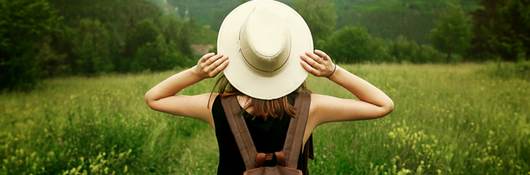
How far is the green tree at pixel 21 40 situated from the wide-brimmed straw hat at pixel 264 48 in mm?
13565

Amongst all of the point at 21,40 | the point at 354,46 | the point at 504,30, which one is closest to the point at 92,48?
the point at 21,40

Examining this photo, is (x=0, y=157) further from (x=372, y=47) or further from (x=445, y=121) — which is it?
(x=372, y=47)

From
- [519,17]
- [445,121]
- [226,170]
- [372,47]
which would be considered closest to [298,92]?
[226,170]

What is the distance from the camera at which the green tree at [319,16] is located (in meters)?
46.6

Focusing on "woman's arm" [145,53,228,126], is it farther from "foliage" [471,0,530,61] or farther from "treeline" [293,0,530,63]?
"treeline" [293,0,530,63]

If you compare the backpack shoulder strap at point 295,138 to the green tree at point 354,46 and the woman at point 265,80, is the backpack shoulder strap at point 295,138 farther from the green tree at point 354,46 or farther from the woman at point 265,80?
the green tree at point 354,46

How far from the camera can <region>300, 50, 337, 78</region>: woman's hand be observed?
197 centimetres

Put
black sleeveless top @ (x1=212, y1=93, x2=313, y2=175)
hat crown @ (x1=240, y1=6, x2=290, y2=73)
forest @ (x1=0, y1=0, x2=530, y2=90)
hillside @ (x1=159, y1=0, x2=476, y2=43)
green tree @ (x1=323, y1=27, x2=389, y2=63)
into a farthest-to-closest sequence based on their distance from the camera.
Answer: hillside @ (x1=159, y1=0, x2=476, y2=43), green tree @ (x1=323, y1=27, x2=389, y2=63), forest @ (x1=0, y1=0, x2=530, y2=90), black sleeveless top @ (x1=212, y1=93, x2=313, y2=175), hat crown @ (x1=240, y1=6, x2=290, y2=73)

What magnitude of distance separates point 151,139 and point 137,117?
956mm

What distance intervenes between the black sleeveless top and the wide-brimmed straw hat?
0.12 metres

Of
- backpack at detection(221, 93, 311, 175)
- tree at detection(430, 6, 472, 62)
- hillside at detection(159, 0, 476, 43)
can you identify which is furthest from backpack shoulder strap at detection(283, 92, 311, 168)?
hillside at detection(159, 0, 476, 43)

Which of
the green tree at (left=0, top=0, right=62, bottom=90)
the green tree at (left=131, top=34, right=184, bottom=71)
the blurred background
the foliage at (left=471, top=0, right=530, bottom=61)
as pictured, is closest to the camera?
the blurred background

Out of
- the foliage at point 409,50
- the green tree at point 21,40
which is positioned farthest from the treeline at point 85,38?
the foliage at point 409,50

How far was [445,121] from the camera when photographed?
262 inches
